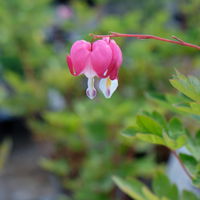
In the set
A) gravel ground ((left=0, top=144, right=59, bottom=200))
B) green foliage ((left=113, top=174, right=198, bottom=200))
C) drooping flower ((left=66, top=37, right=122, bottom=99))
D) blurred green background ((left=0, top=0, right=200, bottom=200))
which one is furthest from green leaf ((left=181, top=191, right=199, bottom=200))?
gravel ground ((left=0, top=144, right=59, bottom=200))

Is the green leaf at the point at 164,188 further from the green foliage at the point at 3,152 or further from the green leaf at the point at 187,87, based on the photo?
the green foliage at the point at 3,152

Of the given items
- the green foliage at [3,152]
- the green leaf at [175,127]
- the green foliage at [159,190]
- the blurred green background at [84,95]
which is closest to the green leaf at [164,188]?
the green foliage at [159,190]

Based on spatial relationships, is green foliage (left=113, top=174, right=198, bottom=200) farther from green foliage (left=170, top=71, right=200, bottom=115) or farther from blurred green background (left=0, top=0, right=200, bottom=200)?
blurred green background (left=0, top=0, right=200, bottom=200)

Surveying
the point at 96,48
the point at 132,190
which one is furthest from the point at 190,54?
the point at 96,48

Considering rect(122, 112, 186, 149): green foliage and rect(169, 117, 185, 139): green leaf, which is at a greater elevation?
rect(122, 112, 186, 149): green foliage

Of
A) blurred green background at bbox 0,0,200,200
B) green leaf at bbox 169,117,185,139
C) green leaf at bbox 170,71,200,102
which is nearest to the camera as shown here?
green leaf at bbox 170,71,200,102

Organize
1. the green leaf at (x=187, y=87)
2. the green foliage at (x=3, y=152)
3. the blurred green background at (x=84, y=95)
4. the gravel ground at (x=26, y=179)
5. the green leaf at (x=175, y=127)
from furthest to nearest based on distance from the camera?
1. the gravel ground at (x=26, y=179)
2. the green foliage at (x=3, y=152)
3. the blurred green background at (x=84, y=95)
4. the green leaf at (x=175, y=127)
5. the green leaf at (x=187, y=87)
